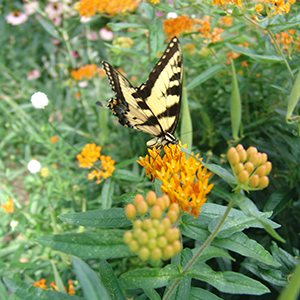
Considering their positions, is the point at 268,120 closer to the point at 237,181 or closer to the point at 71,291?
the point at 237,181

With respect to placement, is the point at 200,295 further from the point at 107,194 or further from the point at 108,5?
the point at 108,5

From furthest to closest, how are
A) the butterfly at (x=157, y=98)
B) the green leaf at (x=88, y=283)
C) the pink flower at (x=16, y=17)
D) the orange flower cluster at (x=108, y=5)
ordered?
the pink flower at (x=16, y=17)
the orange flower cluster at (x=108, y=5)
the butterfly at (x=157, y=98)
the green leaf at (x=88, y=283)

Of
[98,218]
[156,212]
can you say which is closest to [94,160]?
[98,218]

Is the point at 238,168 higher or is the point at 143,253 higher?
the point at 238,168

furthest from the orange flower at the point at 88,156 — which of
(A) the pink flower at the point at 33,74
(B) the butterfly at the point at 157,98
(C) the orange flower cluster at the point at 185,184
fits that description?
(A) the pink flower at the point at 33,74

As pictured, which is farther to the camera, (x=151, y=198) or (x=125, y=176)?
(x=125, y=176)

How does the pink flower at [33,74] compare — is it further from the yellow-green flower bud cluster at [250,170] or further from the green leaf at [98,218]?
the yellow-green flower bud cluster at [250,170]

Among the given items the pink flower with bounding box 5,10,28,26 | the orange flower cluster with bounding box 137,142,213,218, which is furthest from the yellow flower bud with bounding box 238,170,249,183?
the pink flower with bounding box 5,10,28,26

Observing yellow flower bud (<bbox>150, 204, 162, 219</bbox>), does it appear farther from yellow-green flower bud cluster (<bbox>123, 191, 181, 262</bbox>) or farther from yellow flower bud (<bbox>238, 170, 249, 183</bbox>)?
yellow flower bud (<bbox>238, 170, 249, 183</bbox>)
